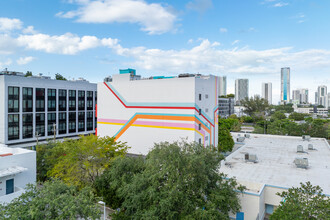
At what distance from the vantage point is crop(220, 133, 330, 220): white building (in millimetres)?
17156

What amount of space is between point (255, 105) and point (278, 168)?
269ft

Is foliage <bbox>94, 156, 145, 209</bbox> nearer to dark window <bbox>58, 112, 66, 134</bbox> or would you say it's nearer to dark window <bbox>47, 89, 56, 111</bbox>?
dark window <bbox>47, 89, 56, 111</bbox>

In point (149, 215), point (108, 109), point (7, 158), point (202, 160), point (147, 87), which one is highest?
point (147, 87)

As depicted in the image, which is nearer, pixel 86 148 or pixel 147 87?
pixel 86 148

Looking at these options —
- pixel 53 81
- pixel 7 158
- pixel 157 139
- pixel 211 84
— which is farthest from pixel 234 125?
pixel 7 158

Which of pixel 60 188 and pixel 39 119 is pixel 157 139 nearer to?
pixel 60 188

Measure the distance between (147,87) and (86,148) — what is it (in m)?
12.4

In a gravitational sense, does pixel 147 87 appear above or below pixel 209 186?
above

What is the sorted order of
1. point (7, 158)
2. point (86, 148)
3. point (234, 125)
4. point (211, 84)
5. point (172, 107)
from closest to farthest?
1. point (7, 158)
2. point (86, 148)
3. point (172, 107)
4. point (211, 84)
5. point (234, 125)

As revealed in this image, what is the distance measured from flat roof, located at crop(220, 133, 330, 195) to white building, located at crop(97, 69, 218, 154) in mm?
6136

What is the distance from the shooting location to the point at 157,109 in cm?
3056

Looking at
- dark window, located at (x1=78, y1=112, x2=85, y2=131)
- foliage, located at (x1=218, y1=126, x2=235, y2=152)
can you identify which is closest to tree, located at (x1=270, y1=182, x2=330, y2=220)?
foliage, located at (x1=218, y1=126, x2=235, y2=152)

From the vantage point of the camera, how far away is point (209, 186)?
50.5 feet

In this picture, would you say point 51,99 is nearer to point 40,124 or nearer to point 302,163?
point 40,124
